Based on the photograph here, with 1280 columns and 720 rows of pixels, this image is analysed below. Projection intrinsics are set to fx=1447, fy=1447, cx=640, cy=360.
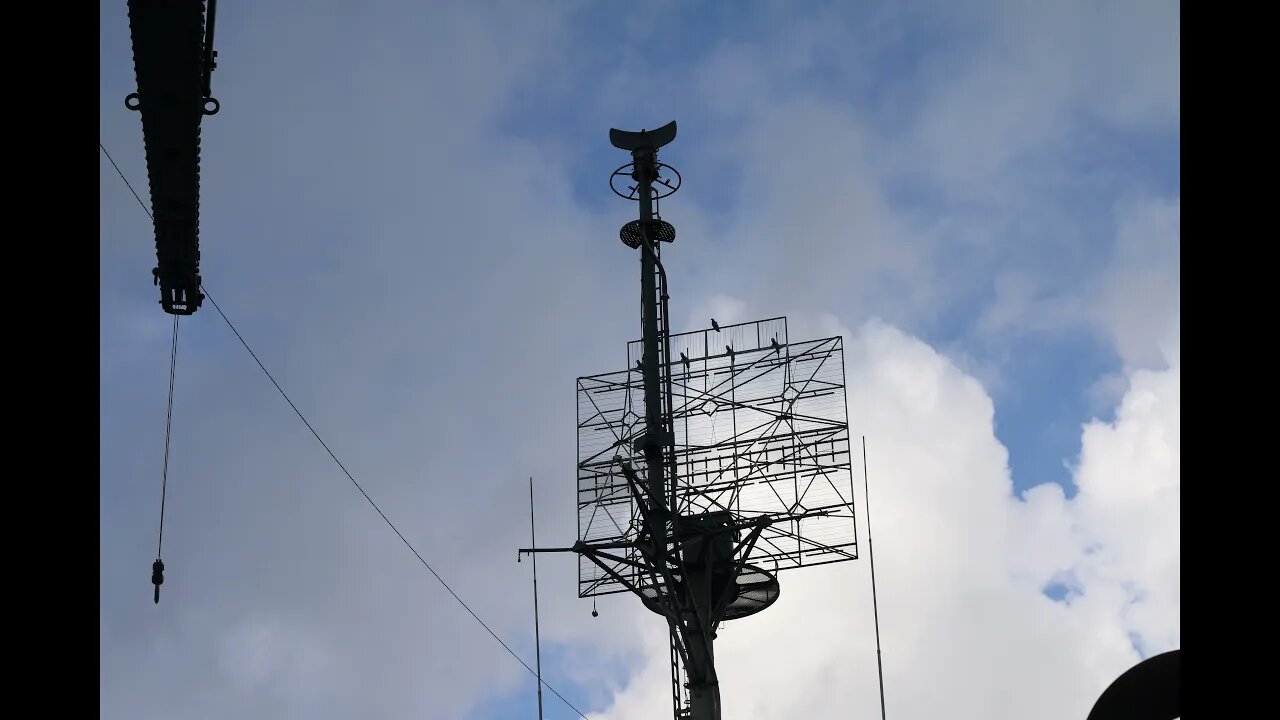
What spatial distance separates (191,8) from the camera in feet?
74.6

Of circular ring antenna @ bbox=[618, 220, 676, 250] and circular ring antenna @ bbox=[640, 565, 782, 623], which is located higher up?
circular ring antenna @ bbox=[618, 220, 676, 250]

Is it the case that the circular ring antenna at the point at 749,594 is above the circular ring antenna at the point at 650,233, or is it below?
below

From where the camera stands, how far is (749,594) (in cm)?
3878

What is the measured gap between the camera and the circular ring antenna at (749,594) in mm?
37844

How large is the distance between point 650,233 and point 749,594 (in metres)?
10.9

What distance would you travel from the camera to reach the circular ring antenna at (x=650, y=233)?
42.3 meters

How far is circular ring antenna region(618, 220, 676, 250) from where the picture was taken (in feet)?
139

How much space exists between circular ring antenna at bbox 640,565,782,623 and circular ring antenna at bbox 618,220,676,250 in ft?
33.5

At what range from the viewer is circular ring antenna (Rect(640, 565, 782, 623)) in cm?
3784

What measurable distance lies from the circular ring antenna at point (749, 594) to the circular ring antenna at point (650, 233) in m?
10.2
